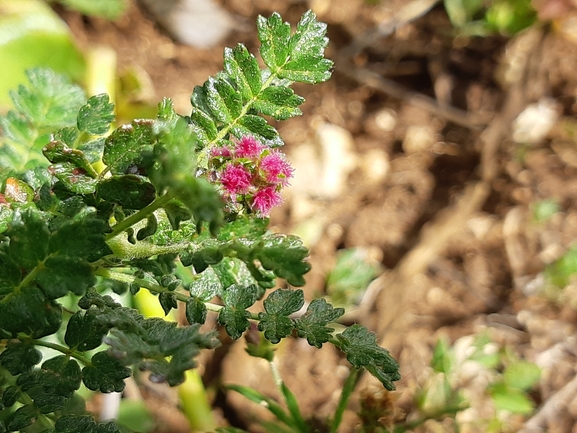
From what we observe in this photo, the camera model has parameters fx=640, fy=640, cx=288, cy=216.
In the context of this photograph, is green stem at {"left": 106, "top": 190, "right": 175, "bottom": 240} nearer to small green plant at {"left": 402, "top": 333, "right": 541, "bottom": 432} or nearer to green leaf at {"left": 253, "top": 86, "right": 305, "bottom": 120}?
green leaf at {"left": 253, "top": 86, "right": 305, "bottom": 120}

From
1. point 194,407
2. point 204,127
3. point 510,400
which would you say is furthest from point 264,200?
point 510,400

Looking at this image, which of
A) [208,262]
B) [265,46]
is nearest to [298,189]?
[265,46]

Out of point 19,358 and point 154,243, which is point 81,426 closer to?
point 19,358

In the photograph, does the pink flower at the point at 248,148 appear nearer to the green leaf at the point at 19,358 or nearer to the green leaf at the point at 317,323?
the green leaf at the point at 317,323

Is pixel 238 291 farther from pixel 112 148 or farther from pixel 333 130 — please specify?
pixel 333 130

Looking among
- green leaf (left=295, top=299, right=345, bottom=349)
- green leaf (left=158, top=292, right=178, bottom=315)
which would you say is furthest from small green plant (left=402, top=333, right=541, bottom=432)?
green leaf (left=158, top=292, right=178, bottom=315)

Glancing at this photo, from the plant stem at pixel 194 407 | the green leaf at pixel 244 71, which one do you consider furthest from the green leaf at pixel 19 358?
the plant stem at pixel 194 407
